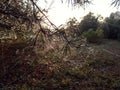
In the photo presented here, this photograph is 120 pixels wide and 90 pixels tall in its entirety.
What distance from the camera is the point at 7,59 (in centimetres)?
809

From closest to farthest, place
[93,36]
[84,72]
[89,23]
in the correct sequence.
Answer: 1. [84,72]
2. [93,36]
3. [89,23]

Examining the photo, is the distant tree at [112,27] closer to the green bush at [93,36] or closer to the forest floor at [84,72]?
the green bush at [93,36]

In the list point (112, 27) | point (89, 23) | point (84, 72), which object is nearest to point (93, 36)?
point (89, 23)

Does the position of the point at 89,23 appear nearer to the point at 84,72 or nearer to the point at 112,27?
the point at 112,27

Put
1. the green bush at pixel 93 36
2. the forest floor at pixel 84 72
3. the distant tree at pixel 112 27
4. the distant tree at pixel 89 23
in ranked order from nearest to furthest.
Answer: the forest floor at pixel 84 72 → the green bush at pixel 93 36 → the distant tree at pixel 89 23 → the distant tree at pixel 112 27

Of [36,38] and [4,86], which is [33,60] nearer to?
[4,86]

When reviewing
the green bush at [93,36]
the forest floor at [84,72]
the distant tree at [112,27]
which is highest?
the distant tree at [112,27]

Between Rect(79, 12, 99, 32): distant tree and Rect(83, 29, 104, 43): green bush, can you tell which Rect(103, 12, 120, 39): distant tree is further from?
Rect(83, 29, 104, 43): green bush

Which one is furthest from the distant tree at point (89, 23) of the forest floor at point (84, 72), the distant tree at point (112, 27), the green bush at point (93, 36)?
the forest floor at point (84, 72)

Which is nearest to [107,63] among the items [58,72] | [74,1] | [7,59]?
[58,72]

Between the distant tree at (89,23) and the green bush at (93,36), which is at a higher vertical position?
the distant tree at (89,23)

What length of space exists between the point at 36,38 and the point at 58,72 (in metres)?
3.86

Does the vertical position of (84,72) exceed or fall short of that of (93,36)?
it falls short

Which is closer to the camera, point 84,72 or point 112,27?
point 84,72
